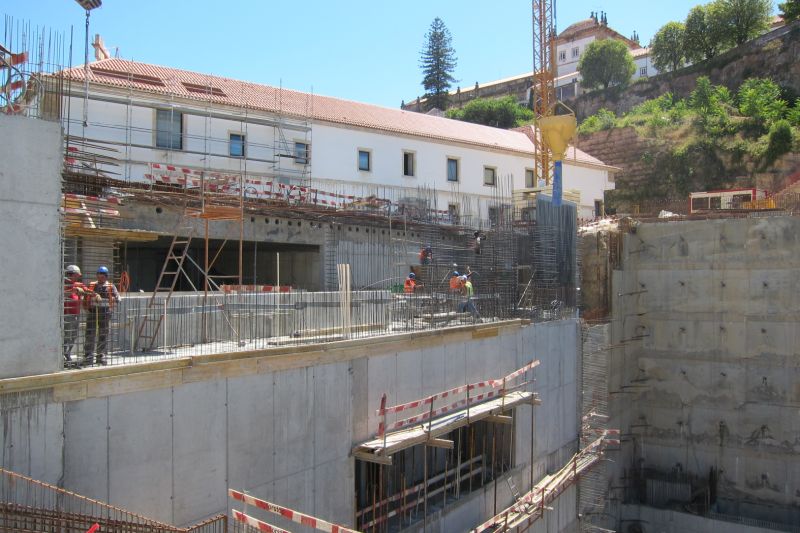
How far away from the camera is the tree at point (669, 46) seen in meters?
57.7

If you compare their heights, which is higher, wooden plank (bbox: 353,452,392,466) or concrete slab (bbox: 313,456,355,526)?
wooden plank (bbox: 353,452,392,466)

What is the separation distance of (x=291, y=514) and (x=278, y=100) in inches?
989

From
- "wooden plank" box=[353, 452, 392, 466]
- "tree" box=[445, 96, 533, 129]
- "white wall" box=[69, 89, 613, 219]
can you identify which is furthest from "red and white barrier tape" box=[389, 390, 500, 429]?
"tree" box=[445, 96, 533, 129]

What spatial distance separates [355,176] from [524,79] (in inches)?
1956

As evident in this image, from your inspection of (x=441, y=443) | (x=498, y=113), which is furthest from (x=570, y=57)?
(x=441, y=443)

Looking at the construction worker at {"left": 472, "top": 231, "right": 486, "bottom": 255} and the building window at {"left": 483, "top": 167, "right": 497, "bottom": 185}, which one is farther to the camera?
the building window at {"left": 483, "top": 167, "right": 497, "bottom": 185}

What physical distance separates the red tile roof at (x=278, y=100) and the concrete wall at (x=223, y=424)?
710 inches

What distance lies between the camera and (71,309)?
8156 mm

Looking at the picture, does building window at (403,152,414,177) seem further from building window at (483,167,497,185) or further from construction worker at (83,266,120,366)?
construction worker at (83,266,120,366)

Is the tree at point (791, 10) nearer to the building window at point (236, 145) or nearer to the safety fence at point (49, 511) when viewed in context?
the building window at point (236, 145)

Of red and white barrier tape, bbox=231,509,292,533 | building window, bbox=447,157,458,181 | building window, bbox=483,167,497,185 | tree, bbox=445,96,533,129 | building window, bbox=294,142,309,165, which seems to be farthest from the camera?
tree, bbox=445,96,533,129

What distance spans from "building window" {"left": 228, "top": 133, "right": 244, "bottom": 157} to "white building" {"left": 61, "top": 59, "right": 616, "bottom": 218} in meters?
0.04

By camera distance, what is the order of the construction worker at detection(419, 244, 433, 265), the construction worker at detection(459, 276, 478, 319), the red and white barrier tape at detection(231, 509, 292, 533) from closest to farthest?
the red and white barrier tape at detection(231, 509, 292, 533)
the construction worker at detection(459, 276, 478, 319)
the construction worker at detection(419, 244, 433, 265)

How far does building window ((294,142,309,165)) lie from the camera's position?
2884 centimetres
